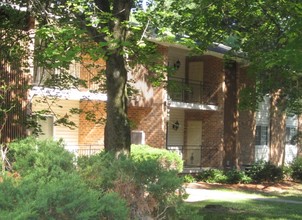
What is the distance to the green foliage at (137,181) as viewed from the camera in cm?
644

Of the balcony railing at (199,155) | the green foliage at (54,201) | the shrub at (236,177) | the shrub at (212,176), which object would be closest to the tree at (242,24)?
the green foliage at (54,201)

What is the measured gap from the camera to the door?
26.0m

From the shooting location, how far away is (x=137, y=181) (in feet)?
21.8

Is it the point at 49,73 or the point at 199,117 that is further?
the point at 199,117

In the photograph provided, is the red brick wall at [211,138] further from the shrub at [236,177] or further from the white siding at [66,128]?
the white siding at [66,128]

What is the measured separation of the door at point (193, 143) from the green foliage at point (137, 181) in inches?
753

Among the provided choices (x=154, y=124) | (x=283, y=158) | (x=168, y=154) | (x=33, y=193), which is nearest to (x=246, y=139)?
(x=283, y=158)

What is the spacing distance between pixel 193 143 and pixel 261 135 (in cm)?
585

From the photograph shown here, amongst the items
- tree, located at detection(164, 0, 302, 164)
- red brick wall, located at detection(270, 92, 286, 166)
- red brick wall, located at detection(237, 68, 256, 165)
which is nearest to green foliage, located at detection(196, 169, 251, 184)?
red brick wall, located at detection(237, 68, 256, 165)

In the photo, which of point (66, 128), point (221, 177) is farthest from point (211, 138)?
point (66, 128)

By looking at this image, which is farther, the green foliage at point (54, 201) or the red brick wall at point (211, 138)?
the red brick wall at point (211, 138)

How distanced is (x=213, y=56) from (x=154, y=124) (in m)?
4.98

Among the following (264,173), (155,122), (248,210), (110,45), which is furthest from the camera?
(264,173)

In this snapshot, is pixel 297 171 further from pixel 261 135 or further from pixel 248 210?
pixel 248 210
